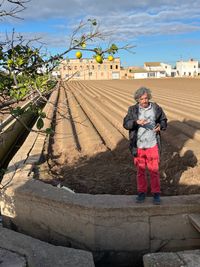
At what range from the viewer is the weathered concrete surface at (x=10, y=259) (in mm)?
4283

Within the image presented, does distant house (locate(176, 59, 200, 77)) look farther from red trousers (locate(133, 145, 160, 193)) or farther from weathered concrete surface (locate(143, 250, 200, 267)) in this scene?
weathered concrete surface (locate(143, 250, 200, 267))

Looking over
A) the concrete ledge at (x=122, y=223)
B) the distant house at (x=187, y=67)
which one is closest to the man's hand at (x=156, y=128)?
the concrete ledge at (x=122, y=223)

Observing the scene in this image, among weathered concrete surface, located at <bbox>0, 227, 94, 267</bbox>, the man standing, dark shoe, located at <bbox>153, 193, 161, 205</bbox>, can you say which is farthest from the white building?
weathered concrete surface, located at <bbox>0, 227, 94, 267</bbox>

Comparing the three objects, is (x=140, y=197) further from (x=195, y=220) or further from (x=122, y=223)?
(x=195, y=220)

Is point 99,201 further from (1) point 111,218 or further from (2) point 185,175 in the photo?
(2) point 185,175

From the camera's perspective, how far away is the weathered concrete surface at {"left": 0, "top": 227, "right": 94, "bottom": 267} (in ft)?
14.7

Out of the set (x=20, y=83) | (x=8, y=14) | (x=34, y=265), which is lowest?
(x=34, y=265)

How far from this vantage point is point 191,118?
13.3 m

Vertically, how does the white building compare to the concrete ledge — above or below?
above

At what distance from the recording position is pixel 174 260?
15.4 feet

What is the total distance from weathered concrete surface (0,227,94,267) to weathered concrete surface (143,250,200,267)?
678mm

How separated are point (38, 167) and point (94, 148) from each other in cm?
212

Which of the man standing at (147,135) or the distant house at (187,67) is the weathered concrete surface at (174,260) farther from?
the distant house at (187,67)

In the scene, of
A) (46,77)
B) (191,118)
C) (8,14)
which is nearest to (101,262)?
(46,77)
